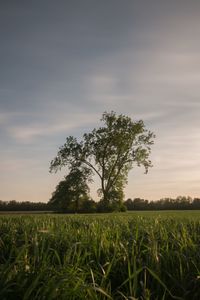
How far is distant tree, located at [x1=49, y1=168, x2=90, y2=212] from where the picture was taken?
72188 mm

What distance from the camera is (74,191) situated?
73.6 metres

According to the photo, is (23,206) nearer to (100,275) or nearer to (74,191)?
(74,191)

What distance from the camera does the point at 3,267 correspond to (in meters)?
3.60

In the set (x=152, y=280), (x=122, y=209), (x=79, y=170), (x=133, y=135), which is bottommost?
(x=152, y=280)

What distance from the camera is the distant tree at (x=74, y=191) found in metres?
72.2

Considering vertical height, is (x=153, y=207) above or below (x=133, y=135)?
below

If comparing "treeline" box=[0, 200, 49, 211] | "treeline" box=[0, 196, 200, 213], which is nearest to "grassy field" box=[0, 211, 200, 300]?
"treeline" box=[0, 196, 200, 213]

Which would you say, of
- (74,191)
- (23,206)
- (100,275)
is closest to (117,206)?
(74,191)

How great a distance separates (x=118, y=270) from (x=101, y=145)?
66608 millimetres

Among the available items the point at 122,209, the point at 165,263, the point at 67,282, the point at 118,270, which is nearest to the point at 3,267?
the point at 67,282

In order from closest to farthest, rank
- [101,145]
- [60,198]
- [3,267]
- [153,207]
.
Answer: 1. [3,267]
2. [101,145]
3. [60,198]
4. [153,207]

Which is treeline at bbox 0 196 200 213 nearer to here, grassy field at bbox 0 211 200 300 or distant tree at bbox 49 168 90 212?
distant tree at bbox 49 168 90 212

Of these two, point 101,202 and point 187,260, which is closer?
point 187,260

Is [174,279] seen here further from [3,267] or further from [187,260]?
[3,267]
